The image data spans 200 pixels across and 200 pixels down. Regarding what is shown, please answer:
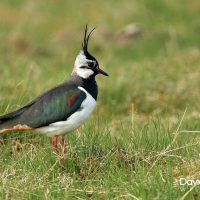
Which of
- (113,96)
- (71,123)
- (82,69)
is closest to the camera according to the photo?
(71,123)

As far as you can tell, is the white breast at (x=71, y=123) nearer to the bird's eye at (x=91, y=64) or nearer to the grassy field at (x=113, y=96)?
the grassy field at (x=113, y=96)

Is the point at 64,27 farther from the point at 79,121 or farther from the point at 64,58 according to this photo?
the point at 79,121

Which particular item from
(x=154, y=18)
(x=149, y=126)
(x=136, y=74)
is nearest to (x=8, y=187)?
(x=149, y=126)

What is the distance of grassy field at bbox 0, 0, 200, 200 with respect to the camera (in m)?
6.09

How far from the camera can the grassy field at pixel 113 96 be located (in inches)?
240

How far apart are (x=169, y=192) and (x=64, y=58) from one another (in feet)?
33.3

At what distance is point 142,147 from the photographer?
687cm

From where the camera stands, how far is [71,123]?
670cm

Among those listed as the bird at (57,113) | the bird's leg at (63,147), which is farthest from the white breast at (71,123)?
the bird's leg at (63,147)

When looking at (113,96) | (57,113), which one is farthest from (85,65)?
(113,96)

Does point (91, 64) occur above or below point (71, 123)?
above

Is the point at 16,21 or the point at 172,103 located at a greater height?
the point at 16,21

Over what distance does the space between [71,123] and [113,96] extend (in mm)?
4334

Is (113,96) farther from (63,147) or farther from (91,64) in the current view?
(63,147)
